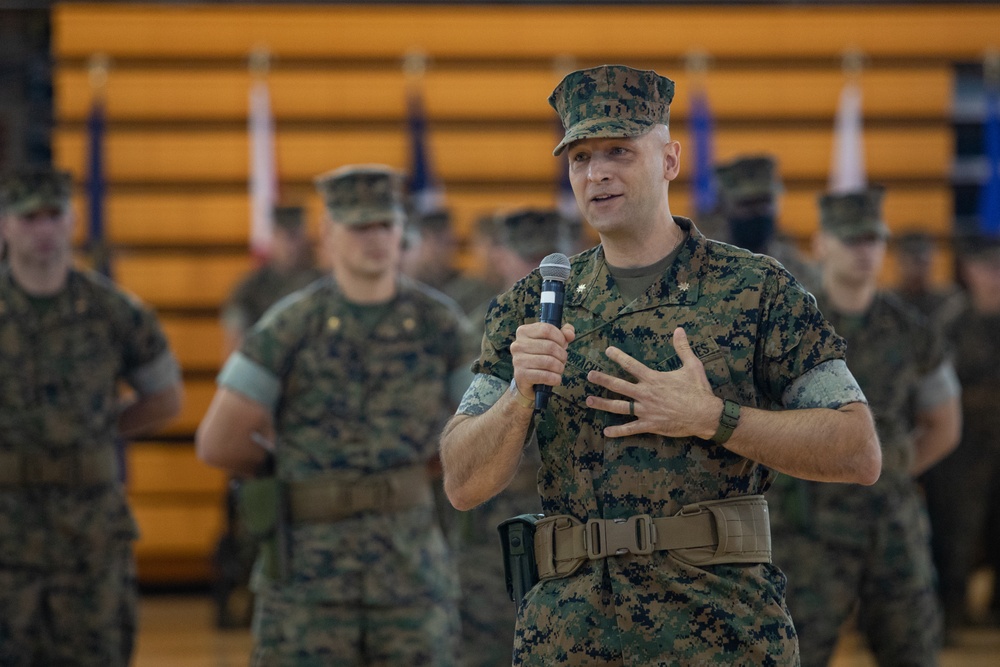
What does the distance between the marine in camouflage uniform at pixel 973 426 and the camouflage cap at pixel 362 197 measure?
4.39m

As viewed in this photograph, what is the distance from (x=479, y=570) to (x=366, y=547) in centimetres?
107

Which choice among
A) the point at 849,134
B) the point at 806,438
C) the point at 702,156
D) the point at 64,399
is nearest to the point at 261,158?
the point at 702,156

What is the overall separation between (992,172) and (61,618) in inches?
241

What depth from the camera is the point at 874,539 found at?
14.1 ft

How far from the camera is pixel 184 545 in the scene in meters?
8.25

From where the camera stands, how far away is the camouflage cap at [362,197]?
13.2ft

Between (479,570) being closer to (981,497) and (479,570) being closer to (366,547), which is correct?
(366,547)

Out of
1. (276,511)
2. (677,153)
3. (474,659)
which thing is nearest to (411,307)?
(276,511)

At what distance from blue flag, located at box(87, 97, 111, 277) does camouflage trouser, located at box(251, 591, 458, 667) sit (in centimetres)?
449

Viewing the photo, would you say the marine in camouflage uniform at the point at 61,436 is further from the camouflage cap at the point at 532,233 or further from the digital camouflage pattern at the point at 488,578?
the camouflage cap at the point at 532,233

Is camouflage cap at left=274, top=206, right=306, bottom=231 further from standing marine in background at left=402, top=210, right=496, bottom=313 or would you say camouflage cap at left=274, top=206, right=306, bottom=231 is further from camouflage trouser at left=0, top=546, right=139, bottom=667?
camouflage trouser at left=0, top=546, right=139, bottom=667

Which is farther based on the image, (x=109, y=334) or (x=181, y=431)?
(x=181, y=431)

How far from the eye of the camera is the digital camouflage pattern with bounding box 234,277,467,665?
3.76 meters

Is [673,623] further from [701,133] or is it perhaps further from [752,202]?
[701,133]
